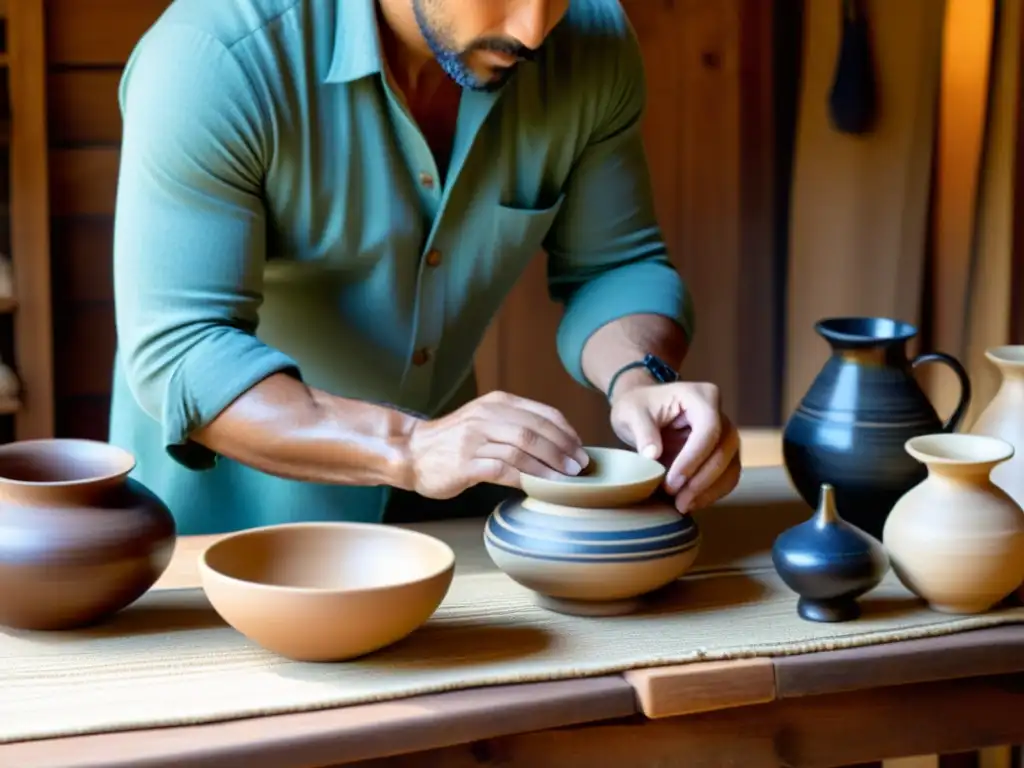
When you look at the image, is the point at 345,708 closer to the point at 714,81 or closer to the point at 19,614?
the point at 19,614

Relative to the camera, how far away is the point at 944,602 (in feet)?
4.03

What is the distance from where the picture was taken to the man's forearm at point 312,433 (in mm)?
1353

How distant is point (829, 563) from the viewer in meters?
1.18

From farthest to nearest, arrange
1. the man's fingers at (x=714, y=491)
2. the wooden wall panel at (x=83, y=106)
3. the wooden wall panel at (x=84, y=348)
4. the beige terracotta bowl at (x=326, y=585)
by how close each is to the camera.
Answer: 1. the wooden wall panel at (x=84, y=348)
2. the wooden wall panel at (x=83, y=106)
3. the man's fingers at (x=714, y=491)
4. the beige terracotta bowl at (x=326, y=585)

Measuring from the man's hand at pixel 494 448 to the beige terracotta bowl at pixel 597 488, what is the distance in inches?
0.9

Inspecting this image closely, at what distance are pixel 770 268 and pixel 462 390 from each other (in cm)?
175

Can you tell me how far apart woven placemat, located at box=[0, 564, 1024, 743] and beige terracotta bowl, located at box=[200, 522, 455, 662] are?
0.03 meters

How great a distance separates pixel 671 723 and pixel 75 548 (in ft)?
1.74

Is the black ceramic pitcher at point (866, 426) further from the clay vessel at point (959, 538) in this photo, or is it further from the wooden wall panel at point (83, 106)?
the wooden wall panel at point (83, 106)

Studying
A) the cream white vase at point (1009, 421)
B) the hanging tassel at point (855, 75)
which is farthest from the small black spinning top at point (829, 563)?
the hanging tassel at point (855, 75)

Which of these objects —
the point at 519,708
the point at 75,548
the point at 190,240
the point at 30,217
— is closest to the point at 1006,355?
the point at 519,708

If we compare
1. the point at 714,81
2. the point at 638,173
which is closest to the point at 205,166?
the point at 638,173

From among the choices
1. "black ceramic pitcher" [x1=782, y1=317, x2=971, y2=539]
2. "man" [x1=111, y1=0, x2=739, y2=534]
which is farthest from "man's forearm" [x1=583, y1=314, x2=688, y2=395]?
"black ceramic pitcher" [x1=782, y1=317, x2=971, y2=539]

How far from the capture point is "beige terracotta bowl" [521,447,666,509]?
1.21 meters
